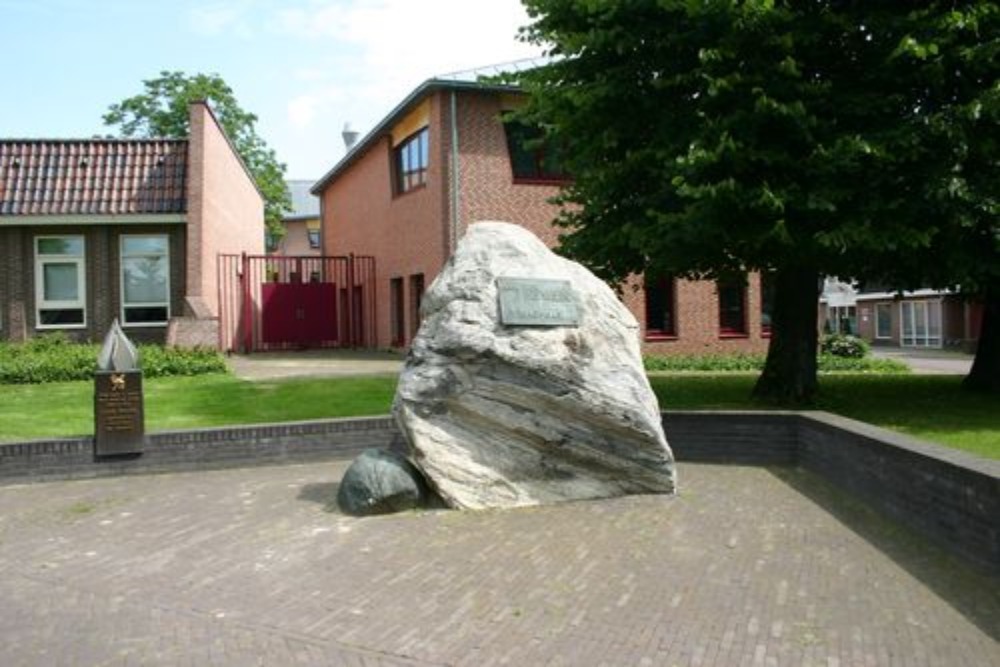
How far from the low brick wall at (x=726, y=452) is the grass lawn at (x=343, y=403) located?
4.28ft

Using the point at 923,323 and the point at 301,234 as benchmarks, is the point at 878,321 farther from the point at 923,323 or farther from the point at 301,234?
the point at 301,234

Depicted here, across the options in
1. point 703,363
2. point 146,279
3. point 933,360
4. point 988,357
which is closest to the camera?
point 988,357

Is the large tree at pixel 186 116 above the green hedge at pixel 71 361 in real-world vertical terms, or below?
above

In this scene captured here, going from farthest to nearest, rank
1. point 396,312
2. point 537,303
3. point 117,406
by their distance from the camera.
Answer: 1. point 396,312
2. point 117,406
3. point 537,303

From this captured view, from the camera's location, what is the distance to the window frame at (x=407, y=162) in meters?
25.5

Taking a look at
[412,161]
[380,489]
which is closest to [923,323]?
[412,161]

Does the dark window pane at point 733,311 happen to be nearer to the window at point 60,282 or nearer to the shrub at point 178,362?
the shrub at point 178,362

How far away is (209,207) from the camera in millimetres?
24172

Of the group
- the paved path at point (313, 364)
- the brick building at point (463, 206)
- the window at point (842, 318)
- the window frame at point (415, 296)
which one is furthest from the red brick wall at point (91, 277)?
the window at point (842, 318)

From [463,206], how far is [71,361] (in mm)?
9730

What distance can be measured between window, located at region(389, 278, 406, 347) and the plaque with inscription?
68.1ft

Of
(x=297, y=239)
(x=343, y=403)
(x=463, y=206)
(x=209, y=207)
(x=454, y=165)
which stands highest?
(x=297, y=239)

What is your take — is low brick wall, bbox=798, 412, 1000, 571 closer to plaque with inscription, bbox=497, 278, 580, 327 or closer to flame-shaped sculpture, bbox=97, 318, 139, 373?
plaque with inscription, bbox=497, 278, 580, 327

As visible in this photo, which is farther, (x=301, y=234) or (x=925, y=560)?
(x=301, y=234)
